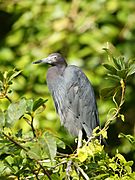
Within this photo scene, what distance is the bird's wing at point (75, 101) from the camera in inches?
88.4

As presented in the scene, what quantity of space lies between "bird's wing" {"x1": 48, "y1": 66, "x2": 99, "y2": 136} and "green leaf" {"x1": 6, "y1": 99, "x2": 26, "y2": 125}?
0.85 meters

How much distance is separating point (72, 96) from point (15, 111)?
0.91 meters

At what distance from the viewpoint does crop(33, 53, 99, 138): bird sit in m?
2.25

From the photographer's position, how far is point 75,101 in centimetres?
230

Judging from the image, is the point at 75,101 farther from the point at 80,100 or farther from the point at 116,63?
the point at 116,63

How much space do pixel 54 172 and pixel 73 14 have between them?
6.33 ft

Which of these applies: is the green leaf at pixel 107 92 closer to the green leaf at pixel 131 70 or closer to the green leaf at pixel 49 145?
the green leaf at pixel 131 70

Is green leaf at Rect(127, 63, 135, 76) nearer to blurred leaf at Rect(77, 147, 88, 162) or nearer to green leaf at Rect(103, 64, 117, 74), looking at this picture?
green leaf at Rect(103, 64, 117, 74)

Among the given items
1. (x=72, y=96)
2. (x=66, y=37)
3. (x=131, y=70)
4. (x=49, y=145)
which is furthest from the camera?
(x=66, y=37)

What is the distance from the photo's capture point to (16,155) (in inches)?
59.9

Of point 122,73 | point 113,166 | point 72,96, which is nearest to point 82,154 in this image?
point 113,166

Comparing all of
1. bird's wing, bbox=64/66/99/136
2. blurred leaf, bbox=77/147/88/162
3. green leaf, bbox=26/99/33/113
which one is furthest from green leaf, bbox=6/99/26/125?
bird's wing, bbox=64/66/99/136

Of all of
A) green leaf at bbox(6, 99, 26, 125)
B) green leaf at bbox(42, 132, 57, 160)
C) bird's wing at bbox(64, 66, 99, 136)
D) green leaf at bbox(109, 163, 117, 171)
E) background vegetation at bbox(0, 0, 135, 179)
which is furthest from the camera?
background vegetation at bbox(0, 0, 135, 179)

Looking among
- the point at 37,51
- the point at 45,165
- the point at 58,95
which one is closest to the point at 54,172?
the point at 45,165
